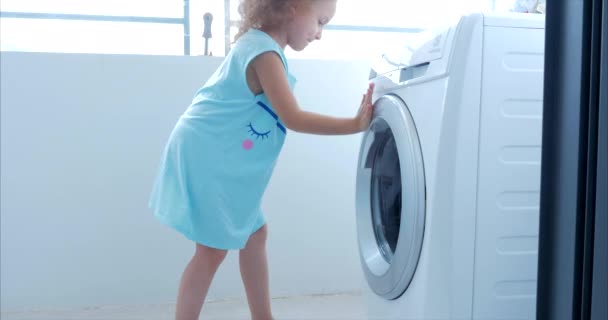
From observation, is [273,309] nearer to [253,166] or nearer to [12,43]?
[253,166]

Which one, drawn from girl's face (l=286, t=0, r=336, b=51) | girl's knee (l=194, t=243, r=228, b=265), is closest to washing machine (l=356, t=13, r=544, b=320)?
girl's face (l=286, t=0, r=336, b=51)

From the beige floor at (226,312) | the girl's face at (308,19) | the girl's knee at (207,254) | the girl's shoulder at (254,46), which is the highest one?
the girl's face at (308,19)

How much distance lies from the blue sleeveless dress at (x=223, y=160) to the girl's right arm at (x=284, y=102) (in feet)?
0.08

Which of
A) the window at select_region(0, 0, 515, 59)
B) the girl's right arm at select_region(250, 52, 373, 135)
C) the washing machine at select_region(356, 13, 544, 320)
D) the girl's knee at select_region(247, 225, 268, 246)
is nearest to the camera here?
the washing machine at select_region(356, 13, 544, 320)

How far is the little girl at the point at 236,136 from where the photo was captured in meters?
1.08

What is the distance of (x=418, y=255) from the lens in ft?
3.01

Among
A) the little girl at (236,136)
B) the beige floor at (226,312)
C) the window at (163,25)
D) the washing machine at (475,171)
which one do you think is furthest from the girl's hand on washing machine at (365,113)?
the beige floor at (226,312)

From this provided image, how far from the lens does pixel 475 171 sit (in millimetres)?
874

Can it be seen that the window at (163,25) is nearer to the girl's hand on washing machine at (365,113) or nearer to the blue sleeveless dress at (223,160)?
the girl's hand on washing machine at (365,113)

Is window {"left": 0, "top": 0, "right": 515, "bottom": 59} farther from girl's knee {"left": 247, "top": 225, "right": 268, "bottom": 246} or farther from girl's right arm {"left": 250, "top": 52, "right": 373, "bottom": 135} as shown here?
girl's knee {"left": 247, "top": 225, "right": 268, "bottom": 246}

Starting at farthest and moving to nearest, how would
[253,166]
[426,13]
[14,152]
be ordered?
[426,13] → [14,152] → [253,166]

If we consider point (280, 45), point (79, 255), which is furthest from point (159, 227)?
point (280, 45)

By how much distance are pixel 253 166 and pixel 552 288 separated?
0.64 meters

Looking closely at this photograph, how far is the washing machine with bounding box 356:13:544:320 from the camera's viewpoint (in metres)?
0.87
